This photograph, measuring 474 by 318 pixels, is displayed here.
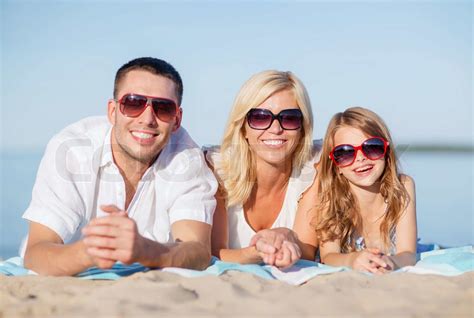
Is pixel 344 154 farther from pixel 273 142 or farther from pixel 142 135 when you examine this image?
pixel 142 135

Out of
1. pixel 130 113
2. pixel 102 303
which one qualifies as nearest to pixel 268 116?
pixel 130 113

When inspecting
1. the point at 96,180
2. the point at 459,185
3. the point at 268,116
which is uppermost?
the point at 268,116

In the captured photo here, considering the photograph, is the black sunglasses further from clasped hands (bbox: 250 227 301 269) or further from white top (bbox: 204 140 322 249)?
clasped hands (bbox: 250 227 301 269)

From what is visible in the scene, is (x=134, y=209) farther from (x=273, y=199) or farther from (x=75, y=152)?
(x=273, y=199)

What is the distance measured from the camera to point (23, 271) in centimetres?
446

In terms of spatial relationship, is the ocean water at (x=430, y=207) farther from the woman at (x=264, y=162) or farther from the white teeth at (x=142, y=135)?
the white teeth at (x=142, y=135)

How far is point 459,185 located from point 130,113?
1129 cm

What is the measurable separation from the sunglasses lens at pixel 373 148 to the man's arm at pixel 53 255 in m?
2.44

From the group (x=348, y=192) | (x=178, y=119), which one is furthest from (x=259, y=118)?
(x=348, y=192)

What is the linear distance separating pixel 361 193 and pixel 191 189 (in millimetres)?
1581

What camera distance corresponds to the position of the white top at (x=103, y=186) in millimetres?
4602

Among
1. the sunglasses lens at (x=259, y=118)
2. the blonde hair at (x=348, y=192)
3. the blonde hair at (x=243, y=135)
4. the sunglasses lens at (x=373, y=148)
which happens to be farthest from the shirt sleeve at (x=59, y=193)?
the sunglasses lens at (x=373, y=148)

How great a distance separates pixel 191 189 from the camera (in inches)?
191

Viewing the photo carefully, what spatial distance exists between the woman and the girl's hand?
792 mm
